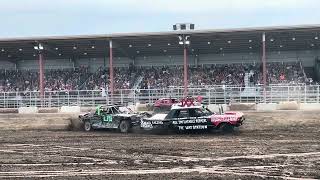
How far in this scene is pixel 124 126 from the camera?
2506 centimetres

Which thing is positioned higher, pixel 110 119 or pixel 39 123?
pixel 110 119

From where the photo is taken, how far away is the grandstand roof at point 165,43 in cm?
4009

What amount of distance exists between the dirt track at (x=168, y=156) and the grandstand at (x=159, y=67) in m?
Result: 16.5

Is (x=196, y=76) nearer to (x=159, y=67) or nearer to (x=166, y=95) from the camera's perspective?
(x=159, y=67)

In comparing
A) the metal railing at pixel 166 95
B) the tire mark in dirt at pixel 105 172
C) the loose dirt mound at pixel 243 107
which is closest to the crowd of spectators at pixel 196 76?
the metal railing at pixel 166 95

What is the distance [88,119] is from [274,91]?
51.1ft

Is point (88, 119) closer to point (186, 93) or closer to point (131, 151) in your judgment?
point (131, 151)

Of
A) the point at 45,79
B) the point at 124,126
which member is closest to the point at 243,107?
the point at 124,126

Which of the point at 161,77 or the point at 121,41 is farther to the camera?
the point at 161,77

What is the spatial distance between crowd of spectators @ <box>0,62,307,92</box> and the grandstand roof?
160cm

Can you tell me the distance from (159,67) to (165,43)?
23.4ft

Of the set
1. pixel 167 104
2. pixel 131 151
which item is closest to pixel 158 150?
pixel 131 151

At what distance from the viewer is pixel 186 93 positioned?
3922 centimetres

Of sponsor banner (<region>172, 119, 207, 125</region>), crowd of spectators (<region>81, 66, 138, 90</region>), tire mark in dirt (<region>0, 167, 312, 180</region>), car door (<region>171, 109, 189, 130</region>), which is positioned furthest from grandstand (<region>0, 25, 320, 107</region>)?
tire mark in dirt (<region>0, 167, 312, 180</region>)
